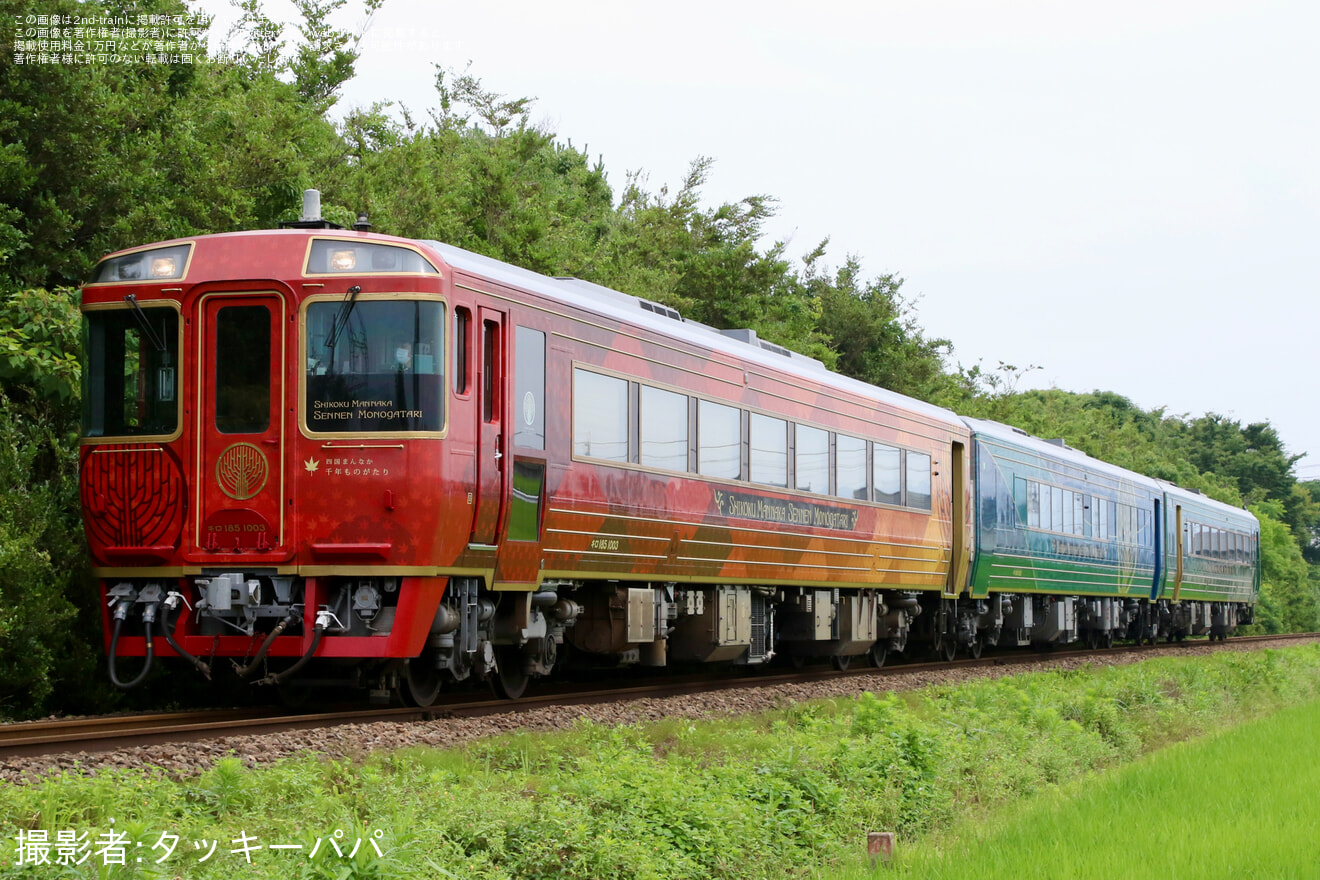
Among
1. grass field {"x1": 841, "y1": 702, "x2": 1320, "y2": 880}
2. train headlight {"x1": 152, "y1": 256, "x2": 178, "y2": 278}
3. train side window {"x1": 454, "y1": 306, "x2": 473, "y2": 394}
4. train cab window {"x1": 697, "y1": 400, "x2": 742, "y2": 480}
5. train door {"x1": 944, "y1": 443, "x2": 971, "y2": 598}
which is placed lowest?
grass field {"x1": 841, "y1": 702, "x2": 1320, "y2": 880}

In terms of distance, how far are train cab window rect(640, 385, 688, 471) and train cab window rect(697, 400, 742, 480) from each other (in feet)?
0.98

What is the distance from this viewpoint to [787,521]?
14789mm

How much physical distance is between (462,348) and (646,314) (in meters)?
3.16

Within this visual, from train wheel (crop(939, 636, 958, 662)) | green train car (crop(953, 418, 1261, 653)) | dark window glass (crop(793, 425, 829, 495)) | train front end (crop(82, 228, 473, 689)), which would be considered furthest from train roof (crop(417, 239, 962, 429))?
train wheel (crop(939, 636, 958, 662))

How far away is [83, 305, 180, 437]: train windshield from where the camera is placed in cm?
998

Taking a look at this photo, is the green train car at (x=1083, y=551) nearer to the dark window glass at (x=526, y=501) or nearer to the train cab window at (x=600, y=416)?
the train cab window at (x=600, y=416)

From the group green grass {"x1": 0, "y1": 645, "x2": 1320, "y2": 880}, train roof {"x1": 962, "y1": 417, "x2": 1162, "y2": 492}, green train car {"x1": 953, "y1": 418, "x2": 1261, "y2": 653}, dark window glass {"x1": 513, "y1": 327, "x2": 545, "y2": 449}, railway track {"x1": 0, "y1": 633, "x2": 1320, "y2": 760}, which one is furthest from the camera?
train roof {"x1": 962, "y1": 417, "x2": 1162, "y2": 492}

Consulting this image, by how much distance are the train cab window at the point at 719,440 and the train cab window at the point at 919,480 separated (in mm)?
4702

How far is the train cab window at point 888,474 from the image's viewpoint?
17.0m

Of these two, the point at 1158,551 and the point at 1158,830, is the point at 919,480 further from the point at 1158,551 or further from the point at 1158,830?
the point at 1158,551

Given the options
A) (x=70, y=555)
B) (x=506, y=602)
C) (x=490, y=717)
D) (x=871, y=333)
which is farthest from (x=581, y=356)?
(x=871, y=333)

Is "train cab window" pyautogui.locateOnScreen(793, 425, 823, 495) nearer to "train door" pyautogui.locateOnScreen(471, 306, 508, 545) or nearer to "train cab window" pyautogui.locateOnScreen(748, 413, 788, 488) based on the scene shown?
"train cab window" pyautogui.locateOnScreen(748, 413, 788, 488)

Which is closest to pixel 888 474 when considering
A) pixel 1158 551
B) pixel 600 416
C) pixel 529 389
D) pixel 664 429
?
pixel 664 429

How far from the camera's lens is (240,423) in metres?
9.80
